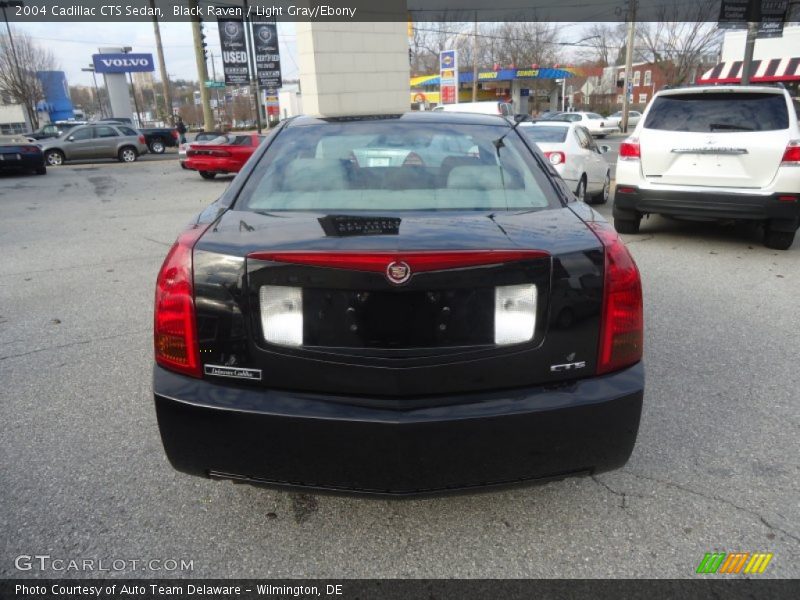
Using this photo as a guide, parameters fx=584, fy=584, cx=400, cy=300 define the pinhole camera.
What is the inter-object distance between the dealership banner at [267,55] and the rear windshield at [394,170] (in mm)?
25890

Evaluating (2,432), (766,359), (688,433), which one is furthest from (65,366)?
(766,359)

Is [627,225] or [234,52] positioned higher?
[234,52]

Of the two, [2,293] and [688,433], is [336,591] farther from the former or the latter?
[2,293]

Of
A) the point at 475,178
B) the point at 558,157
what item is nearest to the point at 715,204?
the point at 558,157

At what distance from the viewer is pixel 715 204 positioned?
6.53m

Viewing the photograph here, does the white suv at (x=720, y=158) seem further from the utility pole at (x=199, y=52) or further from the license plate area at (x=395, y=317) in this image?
the utility pole at (x=199, y=52)

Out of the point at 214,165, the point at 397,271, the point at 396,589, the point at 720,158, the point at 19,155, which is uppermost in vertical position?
the point at 397,271

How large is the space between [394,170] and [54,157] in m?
25.6

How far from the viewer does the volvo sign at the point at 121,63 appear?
161ft

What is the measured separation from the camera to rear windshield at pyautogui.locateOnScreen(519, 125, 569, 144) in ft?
31.2

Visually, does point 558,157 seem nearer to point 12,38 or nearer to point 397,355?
point 397,355

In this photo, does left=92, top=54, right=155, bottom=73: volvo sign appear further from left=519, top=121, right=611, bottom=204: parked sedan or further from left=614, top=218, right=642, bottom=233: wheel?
left=614, top=218, right=642, bottom=233: wheel

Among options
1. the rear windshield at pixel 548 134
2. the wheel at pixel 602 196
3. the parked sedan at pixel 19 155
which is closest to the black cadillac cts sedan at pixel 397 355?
the rear windshield at pixel 548 134

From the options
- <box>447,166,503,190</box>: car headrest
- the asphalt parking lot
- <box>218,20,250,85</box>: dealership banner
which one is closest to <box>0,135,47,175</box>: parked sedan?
<box>218,20,250,85</box>: dealership banner
